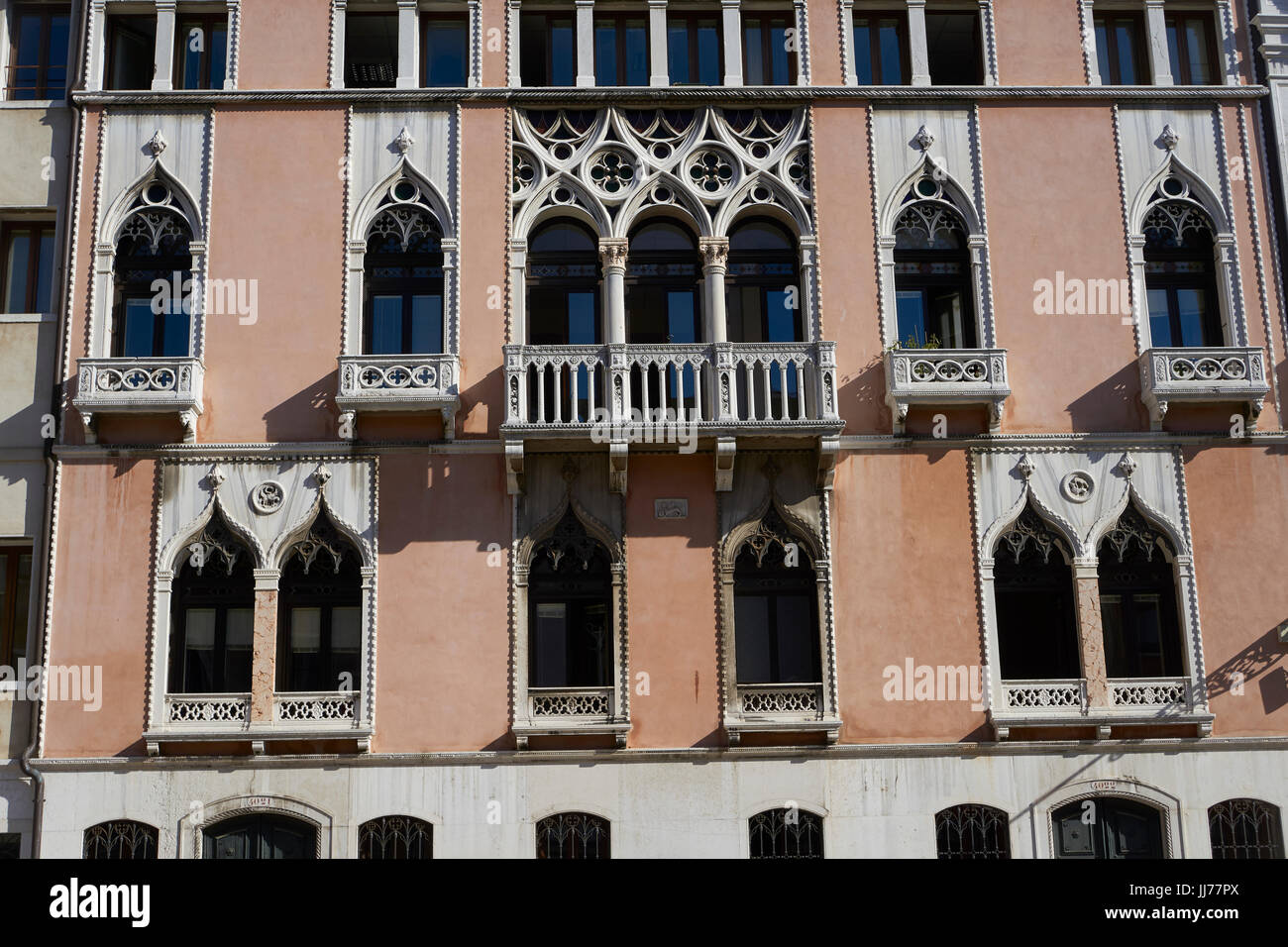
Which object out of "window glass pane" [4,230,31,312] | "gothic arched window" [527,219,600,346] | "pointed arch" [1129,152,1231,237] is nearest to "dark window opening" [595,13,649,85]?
"gothic arched window" [527,219,600,346]

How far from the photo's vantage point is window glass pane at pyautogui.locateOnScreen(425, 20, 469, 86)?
23281 millimetres

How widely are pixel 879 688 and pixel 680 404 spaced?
17.0 feet

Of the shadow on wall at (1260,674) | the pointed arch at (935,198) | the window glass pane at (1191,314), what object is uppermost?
the pointed arch at (935,198)

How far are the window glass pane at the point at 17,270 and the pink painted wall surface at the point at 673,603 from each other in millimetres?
10283

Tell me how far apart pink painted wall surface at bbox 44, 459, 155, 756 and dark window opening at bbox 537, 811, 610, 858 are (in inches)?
237

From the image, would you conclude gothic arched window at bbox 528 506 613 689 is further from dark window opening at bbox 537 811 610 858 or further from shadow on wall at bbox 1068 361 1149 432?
shadow on wall at bbox 1068 361 1149 432

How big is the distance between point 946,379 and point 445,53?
982 centimetres

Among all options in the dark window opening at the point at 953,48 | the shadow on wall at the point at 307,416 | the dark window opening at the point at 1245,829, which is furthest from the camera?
the dark window opening at the point at 953,48

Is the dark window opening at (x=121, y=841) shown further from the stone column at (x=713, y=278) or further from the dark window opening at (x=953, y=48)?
the dark window opening at (x=953, y=48)

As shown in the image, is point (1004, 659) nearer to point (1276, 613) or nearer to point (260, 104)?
point (1276, 613)

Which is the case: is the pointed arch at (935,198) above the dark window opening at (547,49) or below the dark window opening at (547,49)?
below

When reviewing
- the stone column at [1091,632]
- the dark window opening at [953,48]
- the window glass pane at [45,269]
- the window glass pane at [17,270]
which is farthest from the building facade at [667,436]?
the window glass pane at [17,270]

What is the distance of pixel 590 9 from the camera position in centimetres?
2312

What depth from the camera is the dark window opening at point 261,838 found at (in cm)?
2034
